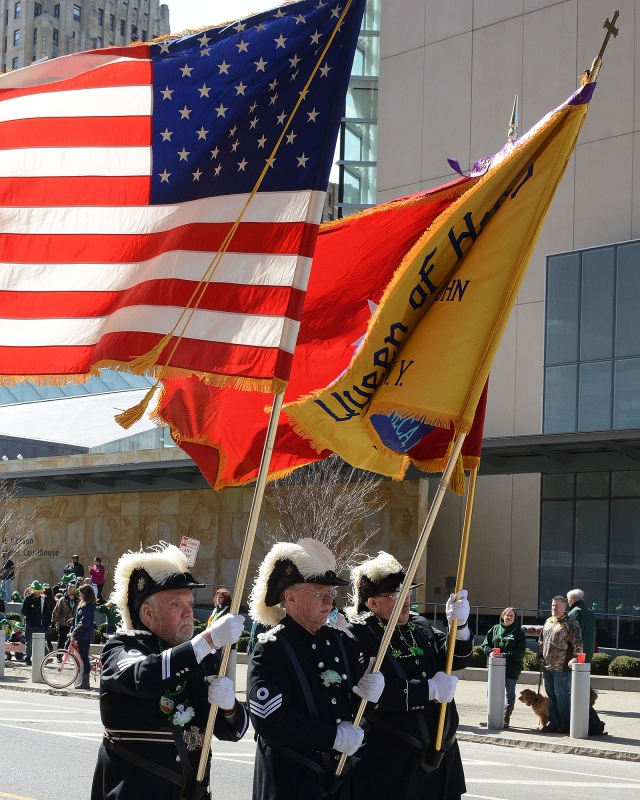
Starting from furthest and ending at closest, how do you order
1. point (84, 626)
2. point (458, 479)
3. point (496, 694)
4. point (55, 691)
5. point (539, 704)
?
point (84, 626)
point (55, 691)
point (496, 694)
point (539, 704)
point (458, 479)

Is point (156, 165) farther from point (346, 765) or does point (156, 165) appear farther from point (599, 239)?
point (599, 239)

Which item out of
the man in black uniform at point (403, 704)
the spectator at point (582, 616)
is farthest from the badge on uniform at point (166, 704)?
the spectator at point (582, 616)

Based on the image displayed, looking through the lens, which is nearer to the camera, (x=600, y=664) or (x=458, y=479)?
(x=458, y=479)

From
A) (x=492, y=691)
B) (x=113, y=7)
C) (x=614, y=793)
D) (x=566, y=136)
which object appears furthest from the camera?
(x=113, y=7)

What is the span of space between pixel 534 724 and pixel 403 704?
11195mm

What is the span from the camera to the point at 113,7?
385 feet

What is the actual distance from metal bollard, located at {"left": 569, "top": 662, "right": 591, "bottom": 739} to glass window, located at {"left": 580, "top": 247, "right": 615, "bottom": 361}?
17160mm

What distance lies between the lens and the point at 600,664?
21.7m

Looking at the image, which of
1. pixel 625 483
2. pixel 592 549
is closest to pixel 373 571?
pixel 625 483

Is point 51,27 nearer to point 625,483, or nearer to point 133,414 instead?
point 625,483

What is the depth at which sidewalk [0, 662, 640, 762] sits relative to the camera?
14367 mm

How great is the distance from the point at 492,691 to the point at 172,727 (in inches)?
460

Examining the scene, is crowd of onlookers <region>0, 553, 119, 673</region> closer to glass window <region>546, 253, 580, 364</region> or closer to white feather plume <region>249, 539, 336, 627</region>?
glass window <region>546, 253, 580, 364</region>

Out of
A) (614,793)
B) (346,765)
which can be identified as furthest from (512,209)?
(614,793)
